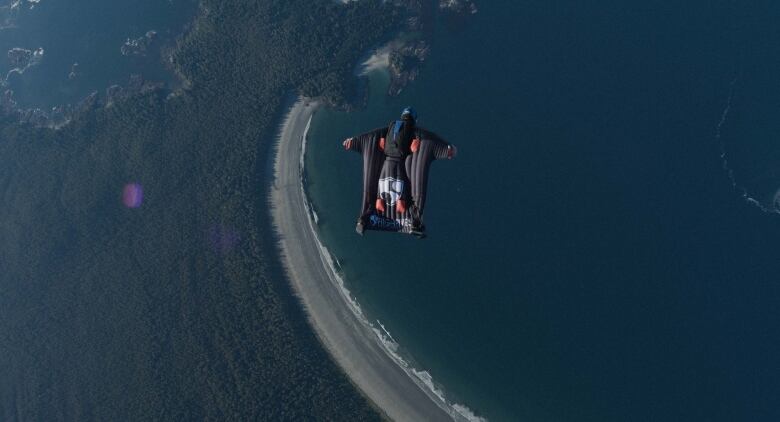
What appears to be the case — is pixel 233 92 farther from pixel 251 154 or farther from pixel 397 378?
pixel 397 378

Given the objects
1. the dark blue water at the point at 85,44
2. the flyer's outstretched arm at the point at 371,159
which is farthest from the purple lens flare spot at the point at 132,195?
→ the flyer's outstretched arm at the point at 371,159

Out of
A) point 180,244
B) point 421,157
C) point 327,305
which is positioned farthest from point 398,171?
point 180,244

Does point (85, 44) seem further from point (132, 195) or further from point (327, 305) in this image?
point (327, 305)

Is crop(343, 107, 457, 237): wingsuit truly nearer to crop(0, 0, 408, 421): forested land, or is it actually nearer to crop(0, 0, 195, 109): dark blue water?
crop(0, 0, 408, 421): forested land

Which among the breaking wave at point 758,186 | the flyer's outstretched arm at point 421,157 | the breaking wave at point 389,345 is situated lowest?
the breaking wave at point 389,345

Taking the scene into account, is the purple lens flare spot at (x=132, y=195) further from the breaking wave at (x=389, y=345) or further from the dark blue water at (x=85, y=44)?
the breaking wave at (x=389, y=345)

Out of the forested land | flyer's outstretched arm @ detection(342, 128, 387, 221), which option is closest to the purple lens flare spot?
the forested land
